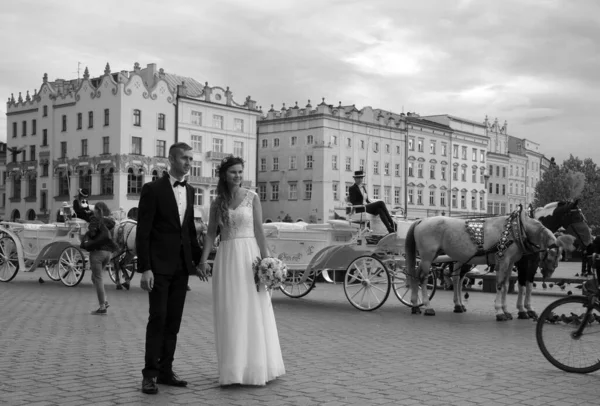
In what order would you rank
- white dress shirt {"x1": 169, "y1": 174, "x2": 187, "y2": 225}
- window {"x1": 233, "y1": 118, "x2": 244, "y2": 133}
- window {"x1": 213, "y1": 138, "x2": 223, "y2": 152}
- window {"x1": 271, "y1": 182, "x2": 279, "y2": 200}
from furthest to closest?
window {"x1": 271, "y1": 182, "x2": 279, "y2": 200} < window {"x1": 233, "y1": 118, "x2": 244, "y2": 133} < window {"x1": 213, "y1": 138, "x2": 223, "y2": 152} < white dress shirt {"x1": 169, "y1": 174, "x2": 187, "y2": 225}

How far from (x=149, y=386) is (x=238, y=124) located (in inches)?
2770

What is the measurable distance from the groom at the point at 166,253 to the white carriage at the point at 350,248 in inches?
287

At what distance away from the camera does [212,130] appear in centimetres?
7300

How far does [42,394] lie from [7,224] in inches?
617

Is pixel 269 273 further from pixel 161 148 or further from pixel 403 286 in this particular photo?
pixel 161 148

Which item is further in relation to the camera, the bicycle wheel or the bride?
the bicycle wheel

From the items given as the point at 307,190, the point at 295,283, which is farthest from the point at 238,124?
the point at 295,283

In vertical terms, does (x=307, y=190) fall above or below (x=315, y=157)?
below

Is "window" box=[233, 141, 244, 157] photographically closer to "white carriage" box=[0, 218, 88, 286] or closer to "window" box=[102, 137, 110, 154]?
"window" box=[102, 137, 110, 154]

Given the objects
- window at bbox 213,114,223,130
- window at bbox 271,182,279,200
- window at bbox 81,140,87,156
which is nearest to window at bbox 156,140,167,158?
window at bbox 213,114,223,130

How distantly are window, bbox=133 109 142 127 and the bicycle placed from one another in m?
62.5

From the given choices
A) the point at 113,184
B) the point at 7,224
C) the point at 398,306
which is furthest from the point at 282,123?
the point at 398,306

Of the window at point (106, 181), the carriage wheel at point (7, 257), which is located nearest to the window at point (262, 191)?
the window at point (106, 181)

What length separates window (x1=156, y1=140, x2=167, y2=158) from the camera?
6875cm
